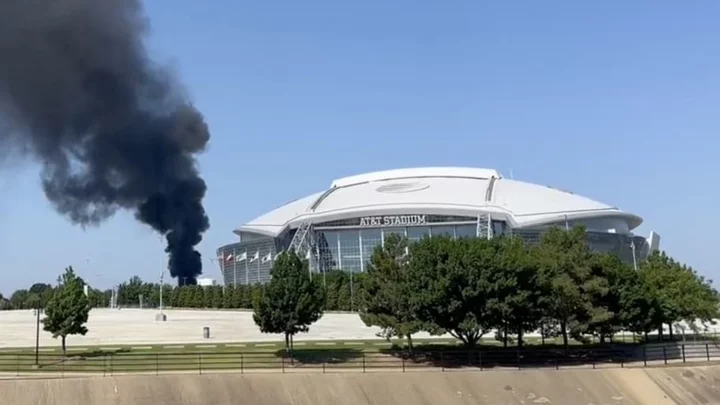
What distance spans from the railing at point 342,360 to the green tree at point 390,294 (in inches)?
65.7

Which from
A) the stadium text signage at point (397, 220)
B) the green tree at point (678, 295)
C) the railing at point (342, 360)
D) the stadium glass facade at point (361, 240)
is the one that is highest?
the stadium text signage at point (397, 220)

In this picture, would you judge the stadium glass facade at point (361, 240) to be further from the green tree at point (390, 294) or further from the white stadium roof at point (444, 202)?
the green tree at point (390, 294)

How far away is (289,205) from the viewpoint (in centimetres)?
14812

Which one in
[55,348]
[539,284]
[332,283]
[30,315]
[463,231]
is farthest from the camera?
[463,231]

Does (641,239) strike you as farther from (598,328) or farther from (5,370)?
(5,370)

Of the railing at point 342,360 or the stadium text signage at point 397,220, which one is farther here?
the stadium text signage at point 397,220

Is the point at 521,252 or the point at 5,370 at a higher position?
the point at 521,252

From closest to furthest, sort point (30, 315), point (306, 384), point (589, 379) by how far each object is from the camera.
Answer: point (306, 384), point (589, 379), point (30, 315)

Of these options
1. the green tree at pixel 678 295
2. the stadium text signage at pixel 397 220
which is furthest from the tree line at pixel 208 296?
the green tree at pixel 678 295

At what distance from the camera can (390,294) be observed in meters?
39.3

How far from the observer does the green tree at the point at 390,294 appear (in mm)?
38125

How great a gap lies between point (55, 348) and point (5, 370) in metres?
10.7

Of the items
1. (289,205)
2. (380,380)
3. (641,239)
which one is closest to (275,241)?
(289,205)

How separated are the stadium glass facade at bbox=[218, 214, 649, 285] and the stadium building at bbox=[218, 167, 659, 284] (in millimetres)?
167
